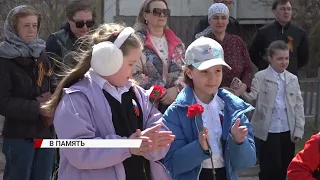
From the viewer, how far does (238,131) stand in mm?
3412

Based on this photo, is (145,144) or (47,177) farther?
(47,177)

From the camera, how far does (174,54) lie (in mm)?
5051

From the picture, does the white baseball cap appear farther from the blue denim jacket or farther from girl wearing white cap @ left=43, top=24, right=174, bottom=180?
girl wearing white cap @ left=43, top=24, right=174, bottom=180

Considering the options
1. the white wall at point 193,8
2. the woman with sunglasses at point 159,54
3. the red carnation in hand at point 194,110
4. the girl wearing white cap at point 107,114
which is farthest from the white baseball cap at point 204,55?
the white wall at point 193,8

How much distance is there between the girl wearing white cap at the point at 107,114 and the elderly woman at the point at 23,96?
1801 millimetres

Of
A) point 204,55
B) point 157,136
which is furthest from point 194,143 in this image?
point 157,136

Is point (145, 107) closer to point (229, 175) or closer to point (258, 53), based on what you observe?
point (229, 175)

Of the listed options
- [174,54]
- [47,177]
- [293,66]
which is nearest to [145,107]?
[174,54]

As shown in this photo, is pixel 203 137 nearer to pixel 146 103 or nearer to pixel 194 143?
pixel 194 143

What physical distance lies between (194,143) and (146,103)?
437 millimetres

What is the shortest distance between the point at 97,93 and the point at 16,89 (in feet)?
6.96

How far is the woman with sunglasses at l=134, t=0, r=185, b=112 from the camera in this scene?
191 inches

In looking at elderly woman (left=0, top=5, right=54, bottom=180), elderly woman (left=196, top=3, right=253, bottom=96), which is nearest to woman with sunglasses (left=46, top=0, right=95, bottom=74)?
elderly woman (left=0, top=5, right=54, bottom=180)

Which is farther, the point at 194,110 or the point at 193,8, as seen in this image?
the point at 193,8
